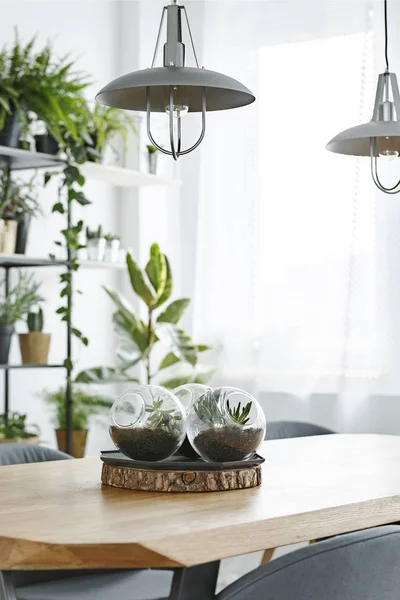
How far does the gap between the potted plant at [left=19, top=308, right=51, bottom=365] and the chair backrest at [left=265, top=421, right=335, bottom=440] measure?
1112 millimetres

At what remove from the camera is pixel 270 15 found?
4.57 meters

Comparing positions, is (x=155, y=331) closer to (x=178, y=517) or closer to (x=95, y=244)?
(x=95, y=244)

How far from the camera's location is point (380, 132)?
2.65 m

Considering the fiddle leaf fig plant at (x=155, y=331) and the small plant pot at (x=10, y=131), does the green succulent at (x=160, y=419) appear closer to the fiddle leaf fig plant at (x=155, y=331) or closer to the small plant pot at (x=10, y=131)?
the small plant pot at (x=10, y=131)

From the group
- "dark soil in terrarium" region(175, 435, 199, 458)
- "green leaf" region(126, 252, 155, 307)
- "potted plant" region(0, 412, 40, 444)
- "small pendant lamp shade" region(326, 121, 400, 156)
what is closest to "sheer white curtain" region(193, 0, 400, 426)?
"green leaf" region(126, 252, 155, 307)

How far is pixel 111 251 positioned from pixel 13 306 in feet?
1.99

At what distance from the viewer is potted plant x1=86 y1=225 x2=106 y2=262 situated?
14.2ft

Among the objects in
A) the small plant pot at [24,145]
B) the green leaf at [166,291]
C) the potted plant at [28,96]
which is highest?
the potted plant at [28,96]

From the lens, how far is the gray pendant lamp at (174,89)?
2.13 meters

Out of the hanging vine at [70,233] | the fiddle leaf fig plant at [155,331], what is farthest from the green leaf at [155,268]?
the hanging vine at [70,233]

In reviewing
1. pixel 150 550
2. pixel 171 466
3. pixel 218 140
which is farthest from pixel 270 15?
pixel 150 550

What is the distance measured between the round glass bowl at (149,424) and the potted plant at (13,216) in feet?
6.12

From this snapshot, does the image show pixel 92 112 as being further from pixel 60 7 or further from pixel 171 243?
pixel 171 243

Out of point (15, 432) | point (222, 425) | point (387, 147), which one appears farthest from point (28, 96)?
point (222, 425)
